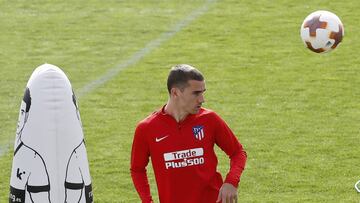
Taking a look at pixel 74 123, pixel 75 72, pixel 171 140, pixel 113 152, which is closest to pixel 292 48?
pixel 75 72

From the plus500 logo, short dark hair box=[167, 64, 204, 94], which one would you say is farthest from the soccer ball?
short dark hair box=[167, 64, 204, 94]

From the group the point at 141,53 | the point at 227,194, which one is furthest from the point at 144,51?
the point at 227,194

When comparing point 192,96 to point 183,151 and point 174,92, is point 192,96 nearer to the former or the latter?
point 174,92

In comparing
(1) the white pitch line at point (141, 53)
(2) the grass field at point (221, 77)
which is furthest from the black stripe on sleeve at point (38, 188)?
(1) the white pitch line at point (141, 53)

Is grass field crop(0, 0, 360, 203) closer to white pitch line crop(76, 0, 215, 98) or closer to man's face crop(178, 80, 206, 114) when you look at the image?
white pitch line crop(76, 0, 215, 98)

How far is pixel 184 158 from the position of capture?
6.61 m

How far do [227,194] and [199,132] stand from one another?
1.70 feet

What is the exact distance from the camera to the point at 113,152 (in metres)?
12.1

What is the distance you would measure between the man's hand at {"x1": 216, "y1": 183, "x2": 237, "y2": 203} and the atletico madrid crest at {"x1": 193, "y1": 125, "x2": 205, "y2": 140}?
417 millimetres

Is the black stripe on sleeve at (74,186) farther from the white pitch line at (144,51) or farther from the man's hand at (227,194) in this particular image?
the white pitch line at (144,51)

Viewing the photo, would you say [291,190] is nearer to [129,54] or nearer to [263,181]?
[263,181]

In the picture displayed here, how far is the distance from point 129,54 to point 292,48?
298 centimetres

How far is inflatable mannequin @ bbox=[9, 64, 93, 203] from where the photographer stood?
15.7 feet

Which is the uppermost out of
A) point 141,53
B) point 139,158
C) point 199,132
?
point 199,132
